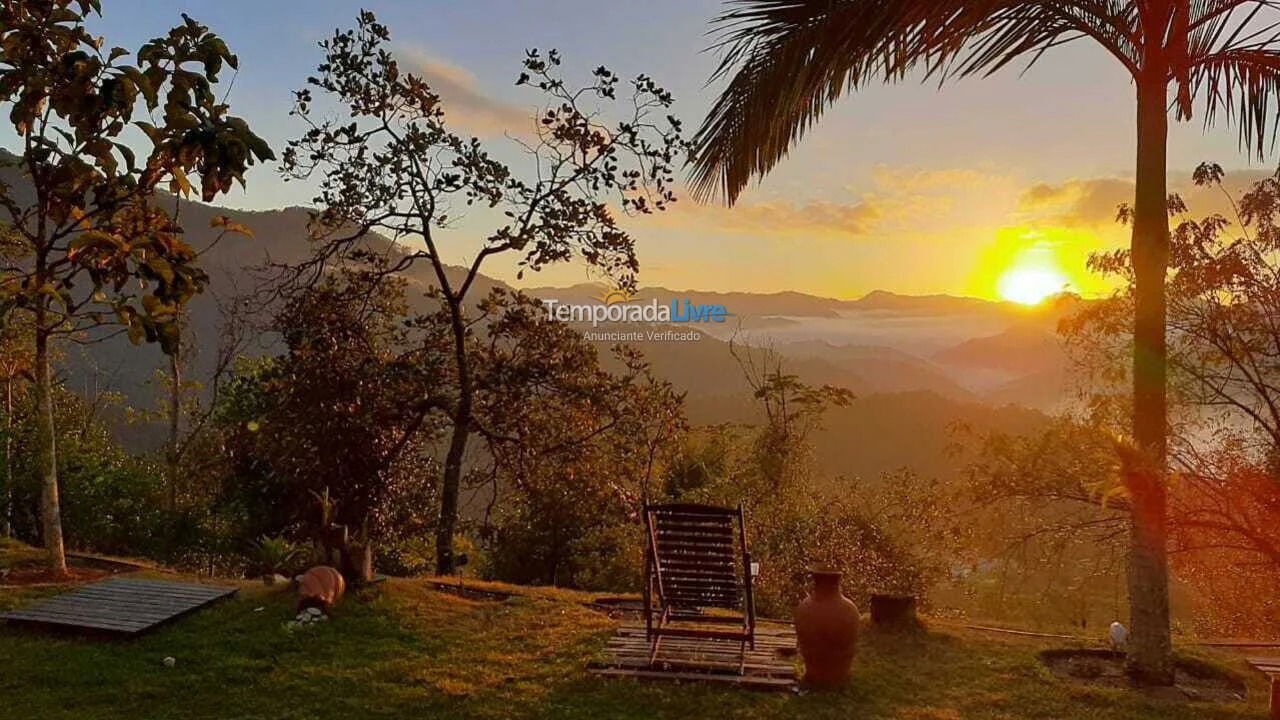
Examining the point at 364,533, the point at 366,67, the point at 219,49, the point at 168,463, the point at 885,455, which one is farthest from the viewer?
the point at 885,455

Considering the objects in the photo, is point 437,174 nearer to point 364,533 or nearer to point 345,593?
point 364,533

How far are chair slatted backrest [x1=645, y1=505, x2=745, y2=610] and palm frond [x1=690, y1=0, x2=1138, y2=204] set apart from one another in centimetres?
Result: 260

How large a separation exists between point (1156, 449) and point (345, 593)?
693cm

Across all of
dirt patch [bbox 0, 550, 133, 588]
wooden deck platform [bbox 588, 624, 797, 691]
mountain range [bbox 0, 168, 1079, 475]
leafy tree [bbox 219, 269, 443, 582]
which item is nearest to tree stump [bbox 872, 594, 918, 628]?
wooden deck platform [bbox 588, 624, 797, 691]

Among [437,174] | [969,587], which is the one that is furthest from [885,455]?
[437,174]

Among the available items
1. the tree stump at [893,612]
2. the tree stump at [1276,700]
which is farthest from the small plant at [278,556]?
the tree stump at [1276,700]

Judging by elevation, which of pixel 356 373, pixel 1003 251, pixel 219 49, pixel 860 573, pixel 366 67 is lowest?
pixel 860 573

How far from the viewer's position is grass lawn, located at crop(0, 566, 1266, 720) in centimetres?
498

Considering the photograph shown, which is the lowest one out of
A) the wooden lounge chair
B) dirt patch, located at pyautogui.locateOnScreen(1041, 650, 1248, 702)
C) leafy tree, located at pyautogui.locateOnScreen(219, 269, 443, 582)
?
dirt patch, located at pyautogui.locateOnScreen(1041, 650, 1248, 702)

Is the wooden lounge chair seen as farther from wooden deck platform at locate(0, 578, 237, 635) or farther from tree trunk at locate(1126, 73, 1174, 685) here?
wooden deck platform at locate(0, 578, 237, 635)

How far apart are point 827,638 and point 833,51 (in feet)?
13.5

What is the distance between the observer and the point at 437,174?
9.96 m

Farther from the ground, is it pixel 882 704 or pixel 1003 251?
pixel 1003 251

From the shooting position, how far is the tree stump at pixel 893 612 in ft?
23.9
